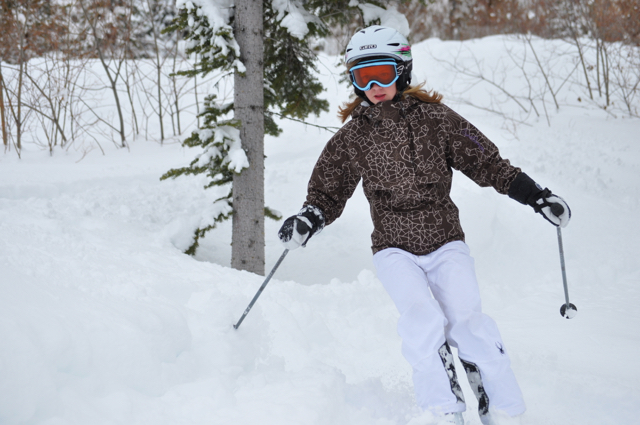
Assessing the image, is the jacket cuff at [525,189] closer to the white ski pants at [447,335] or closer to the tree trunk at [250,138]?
the white ski pants at [447,335]

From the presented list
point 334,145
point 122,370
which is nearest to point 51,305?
point 122,370

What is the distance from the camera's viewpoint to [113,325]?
2619 millimetres

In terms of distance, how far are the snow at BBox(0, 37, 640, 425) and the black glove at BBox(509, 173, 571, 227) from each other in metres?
1.15

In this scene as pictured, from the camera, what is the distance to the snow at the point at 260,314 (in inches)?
93.7

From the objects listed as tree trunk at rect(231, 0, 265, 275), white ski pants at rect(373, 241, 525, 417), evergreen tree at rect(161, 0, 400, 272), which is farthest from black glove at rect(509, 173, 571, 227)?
tree trunk at rect(231, 0, 265, 275)

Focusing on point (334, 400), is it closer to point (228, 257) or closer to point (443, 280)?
point (443, 280)

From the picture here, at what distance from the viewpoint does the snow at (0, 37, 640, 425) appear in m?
2.38

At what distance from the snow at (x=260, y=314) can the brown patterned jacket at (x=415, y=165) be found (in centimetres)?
103

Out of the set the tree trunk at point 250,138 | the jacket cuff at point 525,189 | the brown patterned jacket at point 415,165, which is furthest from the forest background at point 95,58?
the jacket cuff at point 525,189

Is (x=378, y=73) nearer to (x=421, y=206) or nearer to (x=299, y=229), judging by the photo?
(x=421, y=206)

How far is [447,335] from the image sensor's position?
8.33 ft

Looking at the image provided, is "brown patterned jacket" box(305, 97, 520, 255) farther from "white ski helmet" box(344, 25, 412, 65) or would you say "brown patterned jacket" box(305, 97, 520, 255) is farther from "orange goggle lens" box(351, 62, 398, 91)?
"white ski helmet" box(344, 25, 412, 65)

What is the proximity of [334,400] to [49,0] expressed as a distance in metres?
10.9

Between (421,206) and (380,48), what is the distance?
95 centimetres
